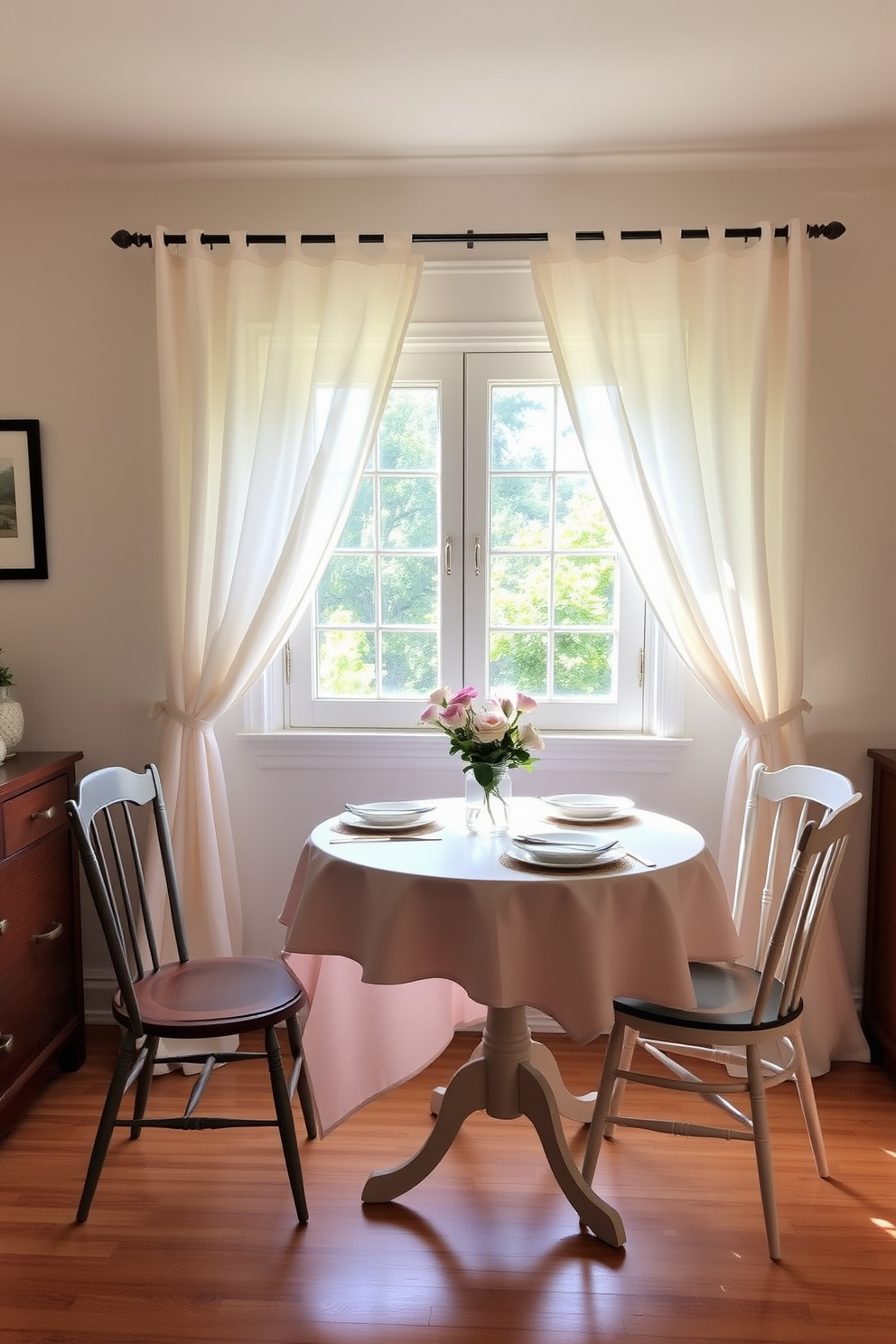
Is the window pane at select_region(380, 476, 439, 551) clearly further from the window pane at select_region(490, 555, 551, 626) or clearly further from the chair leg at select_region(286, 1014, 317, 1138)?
the chair leg at select_region(286, 1014, 317, 1138)

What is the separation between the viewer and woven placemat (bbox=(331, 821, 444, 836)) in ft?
7.73

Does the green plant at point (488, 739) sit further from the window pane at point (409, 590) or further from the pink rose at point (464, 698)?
the window pane at point (409, 590)

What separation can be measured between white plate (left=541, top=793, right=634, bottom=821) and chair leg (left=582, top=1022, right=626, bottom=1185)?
48cm

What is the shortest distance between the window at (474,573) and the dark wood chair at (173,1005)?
2.91 ft

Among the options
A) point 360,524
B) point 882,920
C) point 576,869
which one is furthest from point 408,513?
point 882,920

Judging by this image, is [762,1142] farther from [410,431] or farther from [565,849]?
[410,431]

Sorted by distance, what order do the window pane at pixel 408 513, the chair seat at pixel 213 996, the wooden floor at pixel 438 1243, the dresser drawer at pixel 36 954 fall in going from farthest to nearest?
the window pane at pixel 408 513, the dresser drawer at pixel 36 954, the chair seat at pixel 213 996, the wooden floor at pixel 438 1243

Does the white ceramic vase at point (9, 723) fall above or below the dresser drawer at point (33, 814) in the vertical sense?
above

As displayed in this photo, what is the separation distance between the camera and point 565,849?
2.14 metres

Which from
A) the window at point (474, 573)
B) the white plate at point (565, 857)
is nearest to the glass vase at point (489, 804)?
the white plate at point (565, 857)

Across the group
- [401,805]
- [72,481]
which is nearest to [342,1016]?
[401,805]

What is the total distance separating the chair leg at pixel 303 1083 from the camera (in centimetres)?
249

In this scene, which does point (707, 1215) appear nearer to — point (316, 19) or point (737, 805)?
point (737, 805)

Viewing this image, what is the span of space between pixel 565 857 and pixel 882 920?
1491 millimetres
